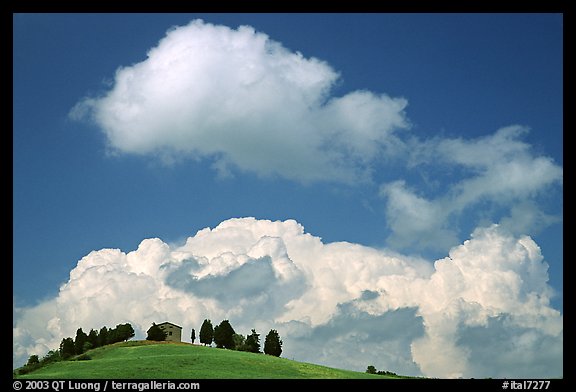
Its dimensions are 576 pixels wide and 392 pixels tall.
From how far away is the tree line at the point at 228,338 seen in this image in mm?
134625

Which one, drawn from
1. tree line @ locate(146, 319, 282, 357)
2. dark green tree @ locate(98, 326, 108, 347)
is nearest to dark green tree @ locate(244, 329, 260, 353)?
tree line @ locate(146, 319, 282, 357)

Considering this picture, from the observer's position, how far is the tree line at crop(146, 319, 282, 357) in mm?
134625

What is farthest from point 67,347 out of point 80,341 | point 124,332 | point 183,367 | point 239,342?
point 183,367

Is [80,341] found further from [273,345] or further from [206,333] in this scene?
[273,345]

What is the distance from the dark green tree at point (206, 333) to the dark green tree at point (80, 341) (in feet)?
85.3

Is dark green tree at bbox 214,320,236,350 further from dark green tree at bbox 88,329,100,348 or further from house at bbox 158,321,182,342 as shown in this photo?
dark green tree at bbox 88,329,100,348

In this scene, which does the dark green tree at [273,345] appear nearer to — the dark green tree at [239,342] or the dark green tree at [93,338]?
the dark green tree at [239,342]

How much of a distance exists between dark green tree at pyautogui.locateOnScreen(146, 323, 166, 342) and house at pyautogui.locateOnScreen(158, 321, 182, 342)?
7.87ft

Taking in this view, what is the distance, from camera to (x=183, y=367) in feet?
293

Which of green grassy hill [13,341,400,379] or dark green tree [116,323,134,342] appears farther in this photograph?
dark green tree [116,323,134,342]

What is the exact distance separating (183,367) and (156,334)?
60898 mm
